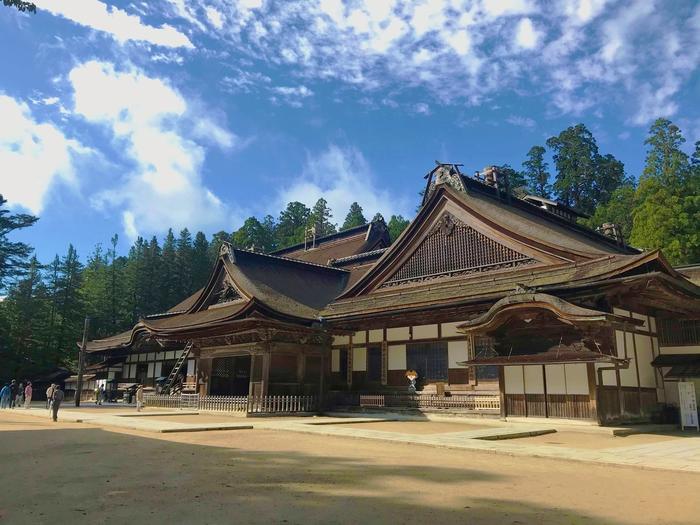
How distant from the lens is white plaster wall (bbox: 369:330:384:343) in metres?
23.2

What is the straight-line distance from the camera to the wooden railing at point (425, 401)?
61.2ft

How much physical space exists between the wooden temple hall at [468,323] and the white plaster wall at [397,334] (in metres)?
0.04

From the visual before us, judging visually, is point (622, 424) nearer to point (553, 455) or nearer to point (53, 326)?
point (553, 455)

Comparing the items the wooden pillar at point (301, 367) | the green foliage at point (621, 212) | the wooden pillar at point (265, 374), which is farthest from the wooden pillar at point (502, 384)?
the green foliage at point (621, 212)

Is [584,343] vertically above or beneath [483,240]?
beneath

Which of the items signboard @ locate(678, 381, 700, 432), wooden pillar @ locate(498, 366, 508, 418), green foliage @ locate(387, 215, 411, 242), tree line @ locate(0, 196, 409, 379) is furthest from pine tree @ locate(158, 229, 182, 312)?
signboard @ locate(678, 381, 700, 432)

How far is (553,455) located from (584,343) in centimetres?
694

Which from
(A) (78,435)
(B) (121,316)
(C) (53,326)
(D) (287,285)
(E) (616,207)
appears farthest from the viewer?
(B) (121,316)

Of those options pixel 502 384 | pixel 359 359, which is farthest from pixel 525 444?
pixel 359 359

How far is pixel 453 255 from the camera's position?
878 inches

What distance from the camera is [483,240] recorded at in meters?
21.4

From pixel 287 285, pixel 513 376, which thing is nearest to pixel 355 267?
pixel 287 285

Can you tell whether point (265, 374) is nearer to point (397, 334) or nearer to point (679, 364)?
point (397, 334)

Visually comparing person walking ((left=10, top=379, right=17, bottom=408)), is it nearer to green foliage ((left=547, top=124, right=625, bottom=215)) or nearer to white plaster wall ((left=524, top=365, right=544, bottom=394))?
white plaster wall ((left=524, top=365, right=544, bottom=394))
